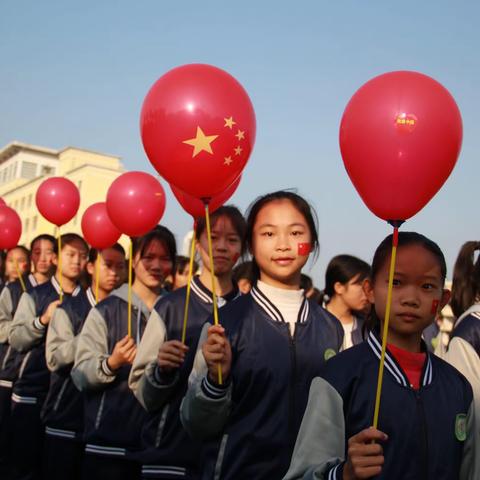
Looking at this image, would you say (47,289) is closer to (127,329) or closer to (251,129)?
(127,329)

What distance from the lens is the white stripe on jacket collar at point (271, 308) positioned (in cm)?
259

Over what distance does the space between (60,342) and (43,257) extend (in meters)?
1.84

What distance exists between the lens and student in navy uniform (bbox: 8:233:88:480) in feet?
17.4

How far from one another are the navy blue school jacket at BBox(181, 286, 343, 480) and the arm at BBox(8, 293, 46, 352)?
3048mm

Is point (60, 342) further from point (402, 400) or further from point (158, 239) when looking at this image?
point (402, 400)

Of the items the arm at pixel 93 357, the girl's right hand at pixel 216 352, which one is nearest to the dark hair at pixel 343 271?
the arm at pixel 93 357

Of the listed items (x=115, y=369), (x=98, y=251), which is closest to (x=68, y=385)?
(x=98, y=251)

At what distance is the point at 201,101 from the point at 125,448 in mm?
2179

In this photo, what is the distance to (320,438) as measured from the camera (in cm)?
182

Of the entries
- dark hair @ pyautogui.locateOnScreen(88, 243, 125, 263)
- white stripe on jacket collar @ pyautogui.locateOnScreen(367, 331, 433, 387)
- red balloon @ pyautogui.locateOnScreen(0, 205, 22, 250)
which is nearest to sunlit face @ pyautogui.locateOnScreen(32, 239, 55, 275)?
red balloon @ pyautogui.locateOnScreen(0, 205, 22, 250)

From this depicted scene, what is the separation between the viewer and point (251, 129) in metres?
2.87

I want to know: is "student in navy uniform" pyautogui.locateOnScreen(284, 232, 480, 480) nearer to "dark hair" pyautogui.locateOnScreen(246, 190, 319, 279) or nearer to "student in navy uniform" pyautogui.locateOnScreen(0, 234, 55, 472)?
"dark hair" pyautogui.locateOnScreen(246, 190, 319, 279)

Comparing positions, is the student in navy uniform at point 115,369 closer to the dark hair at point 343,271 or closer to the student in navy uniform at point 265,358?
the student in navy uniform at point 265,358

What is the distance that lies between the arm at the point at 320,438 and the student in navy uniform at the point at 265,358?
554 mm
